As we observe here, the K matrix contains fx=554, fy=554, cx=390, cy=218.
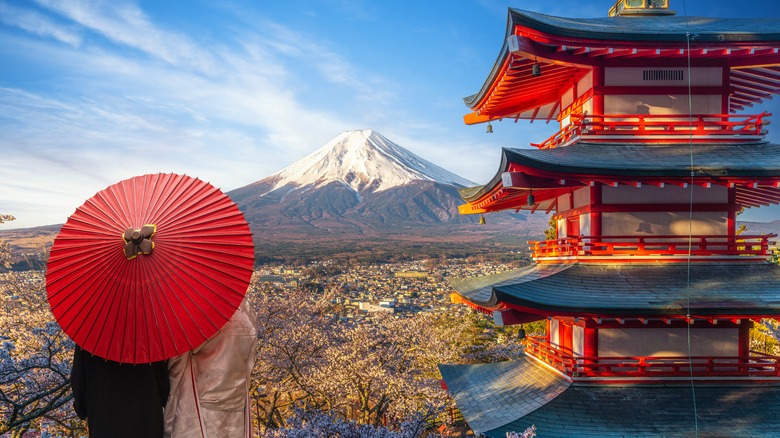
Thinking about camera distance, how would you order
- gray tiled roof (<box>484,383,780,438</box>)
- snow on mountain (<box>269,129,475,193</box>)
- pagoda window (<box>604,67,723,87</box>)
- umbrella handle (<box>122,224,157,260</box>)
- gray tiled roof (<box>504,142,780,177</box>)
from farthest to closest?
snow on mountain (<box>269,129,475,193</box>) < pagoda window (<box>604,67,723,87</box>) < gray tiled roof (<box>504,142,780,177</box>) < gray tiled roof (<box>484,383,780,438</box>) < umbrella handle (<box>122,224,157,260</box>)

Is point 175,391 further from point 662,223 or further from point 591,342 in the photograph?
point 662,223

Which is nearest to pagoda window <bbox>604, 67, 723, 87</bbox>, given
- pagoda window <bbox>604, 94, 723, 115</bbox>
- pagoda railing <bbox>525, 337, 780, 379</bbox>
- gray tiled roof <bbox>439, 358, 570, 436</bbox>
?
pagoda window <bbox>604, 94, 723, 115</bbox>

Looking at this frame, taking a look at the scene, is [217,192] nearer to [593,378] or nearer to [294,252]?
[593,378]

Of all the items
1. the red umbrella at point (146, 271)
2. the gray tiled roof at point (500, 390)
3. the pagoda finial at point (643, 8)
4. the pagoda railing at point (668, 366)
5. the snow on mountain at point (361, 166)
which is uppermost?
the snow on mountain at point (361, 166)

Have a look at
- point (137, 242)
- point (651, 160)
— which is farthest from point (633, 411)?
point (137, 242)

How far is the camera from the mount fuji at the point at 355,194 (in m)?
97.1

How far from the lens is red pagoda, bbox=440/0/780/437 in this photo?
20.6 ft

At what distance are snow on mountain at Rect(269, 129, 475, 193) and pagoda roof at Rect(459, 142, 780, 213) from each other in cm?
11115

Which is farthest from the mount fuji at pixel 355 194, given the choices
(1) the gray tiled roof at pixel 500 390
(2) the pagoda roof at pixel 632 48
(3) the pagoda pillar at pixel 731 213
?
(3) the pagoda pillar at pixel 731 213

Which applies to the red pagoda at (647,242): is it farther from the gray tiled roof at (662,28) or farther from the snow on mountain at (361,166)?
the snow on mountain at (361,166)

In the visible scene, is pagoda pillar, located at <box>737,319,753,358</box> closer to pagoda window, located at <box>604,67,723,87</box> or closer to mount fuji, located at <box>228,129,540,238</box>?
pagoda window, located at <box>604,67,723,87</box>

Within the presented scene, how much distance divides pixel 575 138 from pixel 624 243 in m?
1.52

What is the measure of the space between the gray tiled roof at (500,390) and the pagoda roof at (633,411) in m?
0.02

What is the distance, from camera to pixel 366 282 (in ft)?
176
